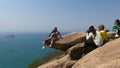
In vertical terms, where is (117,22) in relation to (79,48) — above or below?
above

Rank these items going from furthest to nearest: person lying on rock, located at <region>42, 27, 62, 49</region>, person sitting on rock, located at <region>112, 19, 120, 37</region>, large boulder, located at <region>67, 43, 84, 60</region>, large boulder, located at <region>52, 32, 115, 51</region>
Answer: person lying on rock, located at <region>42, 27, 62, 49</region>, large boulder, located at <region>52, 32, 115, 51</region>, person sitting on rock, located at <region>112, 19, 120, 37</region>, large boulder, located at <region>67, 43, 84, 60</region>

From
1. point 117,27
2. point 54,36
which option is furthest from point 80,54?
point 54,36

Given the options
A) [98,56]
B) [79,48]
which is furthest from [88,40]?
[98,56]

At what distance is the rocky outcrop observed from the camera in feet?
41.4

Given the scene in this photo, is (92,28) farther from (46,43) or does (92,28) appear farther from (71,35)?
(46,43)

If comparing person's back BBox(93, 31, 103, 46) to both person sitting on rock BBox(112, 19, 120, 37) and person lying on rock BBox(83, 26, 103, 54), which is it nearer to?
person lying on rock BBox(83, 26, 103, 54)

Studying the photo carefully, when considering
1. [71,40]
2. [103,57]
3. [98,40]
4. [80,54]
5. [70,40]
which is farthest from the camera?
[70,40]

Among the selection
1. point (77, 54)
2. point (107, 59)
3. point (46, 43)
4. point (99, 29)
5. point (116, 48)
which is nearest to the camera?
point (107, 59)

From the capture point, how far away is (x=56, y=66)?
64.6 feet

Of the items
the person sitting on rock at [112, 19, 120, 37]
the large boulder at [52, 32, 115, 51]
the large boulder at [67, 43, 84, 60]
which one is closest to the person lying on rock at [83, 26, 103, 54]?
the large boulder at [67, 43, 84, 60]

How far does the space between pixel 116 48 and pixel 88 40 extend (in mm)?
3734

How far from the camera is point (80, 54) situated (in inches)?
758

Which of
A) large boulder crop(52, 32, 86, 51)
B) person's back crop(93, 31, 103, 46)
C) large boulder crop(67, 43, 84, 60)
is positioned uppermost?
person's back crop(93, 31, 103, 46)

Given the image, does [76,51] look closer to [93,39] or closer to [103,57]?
[93,39]
